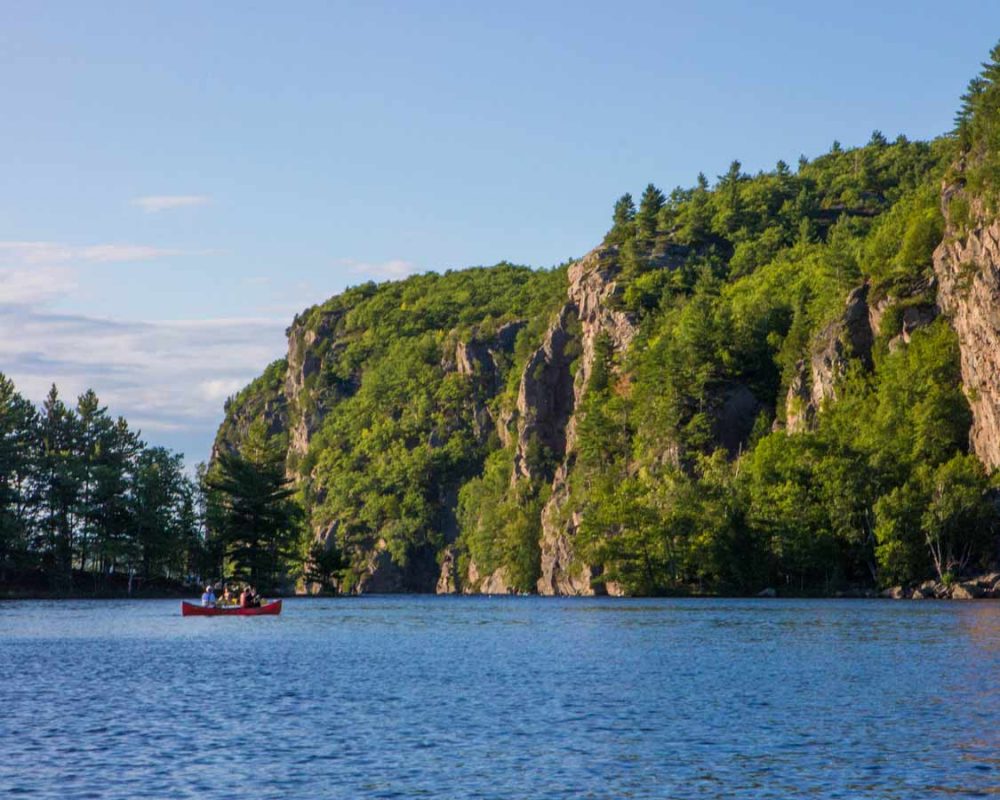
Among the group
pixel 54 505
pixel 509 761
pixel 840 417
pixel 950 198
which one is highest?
pixel 950 198

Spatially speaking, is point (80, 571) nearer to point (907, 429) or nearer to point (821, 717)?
point (907, 429)

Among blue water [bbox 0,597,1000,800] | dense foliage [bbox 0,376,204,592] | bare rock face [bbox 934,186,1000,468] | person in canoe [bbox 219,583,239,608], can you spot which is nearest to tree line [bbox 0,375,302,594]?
dense foliage [bbox 0,376,204,592]

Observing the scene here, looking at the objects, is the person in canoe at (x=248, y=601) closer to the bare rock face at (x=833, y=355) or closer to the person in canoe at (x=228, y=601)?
the person in canoe at (x=228, y=601)

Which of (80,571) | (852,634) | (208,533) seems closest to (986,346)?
(852,634)

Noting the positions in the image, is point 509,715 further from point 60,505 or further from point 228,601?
point 60,505

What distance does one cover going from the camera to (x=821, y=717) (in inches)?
1704

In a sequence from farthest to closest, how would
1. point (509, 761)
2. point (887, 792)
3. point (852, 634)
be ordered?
point (852, 634) → point (509, 761) → point (887, 792)

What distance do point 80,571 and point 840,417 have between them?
97825 mm

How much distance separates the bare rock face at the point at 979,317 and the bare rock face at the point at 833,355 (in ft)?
53.6

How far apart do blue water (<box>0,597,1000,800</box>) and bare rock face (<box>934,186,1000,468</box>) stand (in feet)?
230

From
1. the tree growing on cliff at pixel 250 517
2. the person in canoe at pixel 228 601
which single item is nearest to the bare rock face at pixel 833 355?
the tree growing on cliff at pixel 250 517

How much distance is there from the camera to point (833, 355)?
594ft

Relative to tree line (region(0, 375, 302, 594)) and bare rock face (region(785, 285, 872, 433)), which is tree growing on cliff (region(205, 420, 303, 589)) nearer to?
tree line (region(0, 375, 302, 594))

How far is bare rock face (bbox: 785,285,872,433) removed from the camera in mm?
180250
